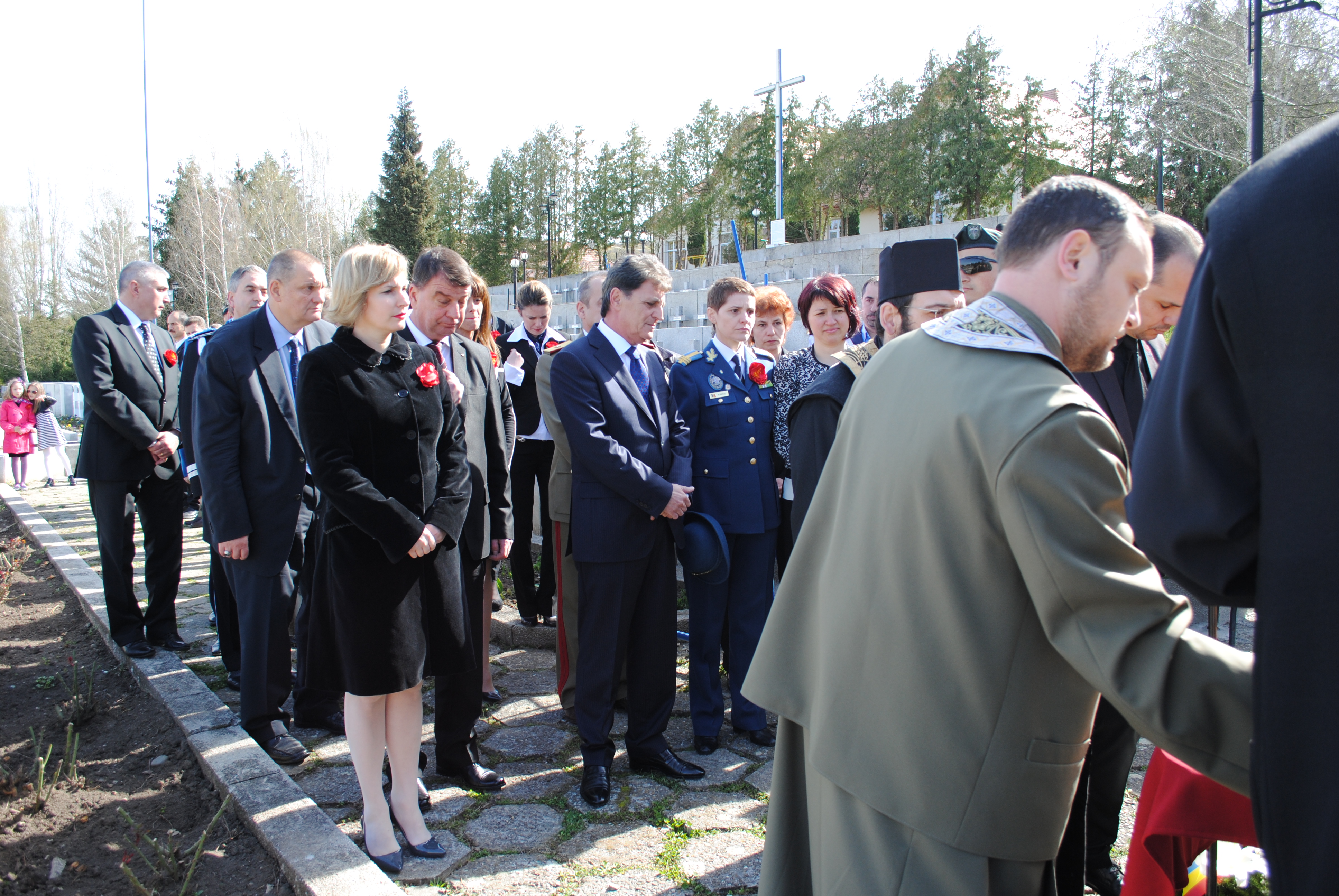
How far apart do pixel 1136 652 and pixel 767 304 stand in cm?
361

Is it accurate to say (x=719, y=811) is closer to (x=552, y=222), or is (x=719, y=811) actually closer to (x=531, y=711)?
(x=531, y=711)

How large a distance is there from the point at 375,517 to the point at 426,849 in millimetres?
1167

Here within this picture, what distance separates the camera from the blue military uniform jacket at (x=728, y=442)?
13.0ft

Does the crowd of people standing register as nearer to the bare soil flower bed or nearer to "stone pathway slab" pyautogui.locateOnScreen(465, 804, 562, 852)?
"stone pathway slab" pyautogui.locateOnScreen(465, 804, 562, 852)

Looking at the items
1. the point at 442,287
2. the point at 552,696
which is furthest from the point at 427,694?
the point at 442,287

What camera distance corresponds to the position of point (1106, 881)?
108 inches

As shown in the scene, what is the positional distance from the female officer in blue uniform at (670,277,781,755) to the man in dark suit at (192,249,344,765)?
173 centimetres

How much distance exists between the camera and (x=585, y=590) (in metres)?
3.54

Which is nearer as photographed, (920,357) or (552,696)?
(920,357)

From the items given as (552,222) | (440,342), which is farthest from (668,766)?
(552,222)

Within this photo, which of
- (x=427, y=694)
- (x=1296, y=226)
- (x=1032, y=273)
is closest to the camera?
(x=1296, y=226)

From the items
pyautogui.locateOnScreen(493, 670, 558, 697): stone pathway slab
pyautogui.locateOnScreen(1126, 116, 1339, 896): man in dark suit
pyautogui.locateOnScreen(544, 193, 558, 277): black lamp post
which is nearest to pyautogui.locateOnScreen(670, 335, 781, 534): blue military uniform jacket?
pyautogui.locateOnScreen(493, 670, 558, 697): stone pathway slab

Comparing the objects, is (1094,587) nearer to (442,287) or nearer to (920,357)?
(920,357)

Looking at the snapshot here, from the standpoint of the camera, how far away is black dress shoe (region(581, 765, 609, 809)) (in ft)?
10.9
